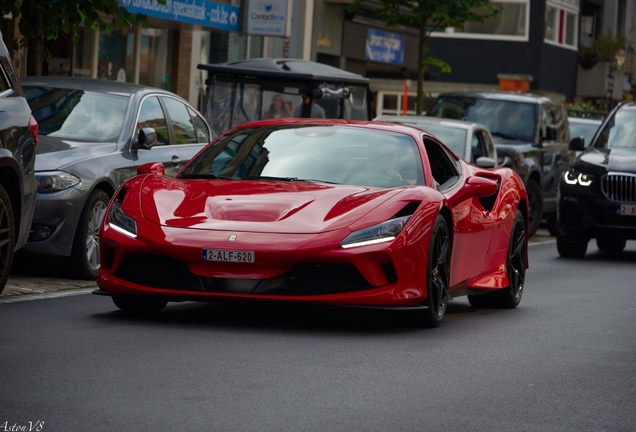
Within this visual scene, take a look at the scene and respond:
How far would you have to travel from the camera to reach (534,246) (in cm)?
1931

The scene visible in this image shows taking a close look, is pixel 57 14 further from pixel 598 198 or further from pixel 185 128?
pixel 598 198

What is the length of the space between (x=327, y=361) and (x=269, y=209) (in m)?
1.36

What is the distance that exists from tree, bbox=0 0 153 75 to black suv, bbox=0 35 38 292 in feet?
15.5

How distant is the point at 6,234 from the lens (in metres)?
8.98

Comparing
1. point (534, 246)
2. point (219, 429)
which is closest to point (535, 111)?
point (534, 246)

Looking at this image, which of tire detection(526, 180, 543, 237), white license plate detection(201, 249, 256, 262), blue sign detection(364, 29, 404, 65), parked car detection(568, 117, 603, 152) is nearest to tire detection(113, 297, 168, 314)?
white license plate detection(201, 249, 256, 262)

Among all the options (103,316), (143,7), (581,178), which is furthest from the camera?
(143,7)

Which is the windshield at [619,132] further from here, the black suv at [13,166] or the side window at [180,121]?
the black suv at [13,166]

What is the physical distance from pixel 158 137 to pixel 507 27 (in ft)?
154

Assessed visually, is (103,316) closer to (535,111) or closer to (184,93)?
(535,111)

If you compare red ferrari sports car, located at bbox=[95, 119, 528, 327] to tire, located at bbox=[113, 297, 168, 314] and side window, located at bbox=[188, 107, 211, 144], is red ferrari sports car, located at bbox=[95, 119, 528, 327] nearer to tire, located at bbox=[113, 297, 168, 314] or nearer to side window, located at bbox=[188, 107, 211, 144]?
tire, located at bbox=[113, 297, 168, 314]

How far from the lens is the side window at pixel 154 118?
483 inches

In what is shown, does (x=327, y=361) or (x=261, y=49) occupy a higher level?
(x=261, y=49)

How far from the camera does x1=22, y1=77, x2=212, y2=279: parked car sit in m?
10.8
